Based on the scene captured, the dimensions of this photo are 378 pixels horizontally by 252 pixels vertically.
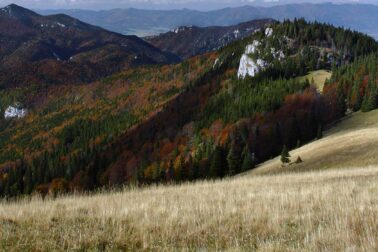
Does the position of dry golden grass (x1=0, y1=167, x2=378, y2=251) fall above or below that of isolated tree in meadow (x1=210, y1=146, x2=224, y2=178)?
above

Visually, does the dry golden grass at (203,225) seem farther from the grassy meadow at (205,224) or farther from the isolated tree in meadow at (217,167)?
the isolated tree in meadow at (217,167)

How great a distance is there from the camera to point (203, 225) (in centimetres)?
828

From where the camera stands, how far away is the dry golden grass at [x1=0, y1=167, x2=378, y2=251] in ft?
22.1

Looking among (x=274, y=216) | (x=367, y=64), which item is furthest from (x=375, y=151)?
(x=367, y=64)

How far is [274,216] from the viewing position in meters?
8.77

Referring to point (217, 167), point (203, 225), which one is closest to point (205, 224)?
point (203, 225)

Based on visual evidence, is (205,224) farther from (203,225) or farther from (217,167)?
(217,167)

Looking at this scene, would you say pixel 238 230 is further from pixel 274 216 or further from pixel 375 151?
pixel 375 151

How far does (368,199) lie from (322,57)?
19818 cm

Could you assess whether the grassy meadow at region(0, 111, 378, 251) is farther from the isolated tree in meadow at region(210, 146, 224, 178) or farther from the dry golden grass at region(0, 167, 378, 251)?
the isolated tree in meadow at region(210, 146, 224, 178)

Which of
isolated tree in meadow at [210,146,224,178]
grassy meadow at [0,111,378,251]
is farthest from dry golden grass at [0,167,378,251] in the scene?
isolated tree in meadow at [210,146,224,178]

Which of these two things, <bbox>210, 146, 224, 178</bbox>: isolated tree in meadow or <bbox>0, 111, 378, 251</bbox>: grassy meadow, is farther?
<bbox>210, 146, 224, 178</bbox>: isolated tree in meadow

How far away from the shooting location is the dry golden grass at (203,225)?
6.73m

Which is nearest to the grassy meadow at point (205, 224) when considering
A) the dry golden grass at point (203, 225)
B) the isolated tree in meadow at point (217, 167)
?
the dry golden grass at point (203, 225)
